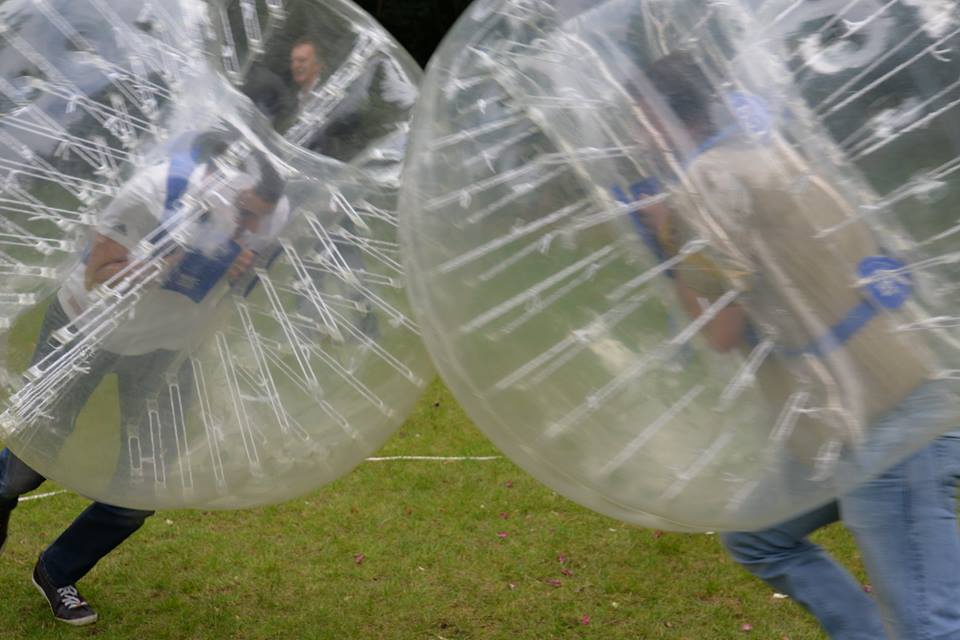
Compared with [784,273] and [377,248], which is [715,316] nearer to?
[784,273]

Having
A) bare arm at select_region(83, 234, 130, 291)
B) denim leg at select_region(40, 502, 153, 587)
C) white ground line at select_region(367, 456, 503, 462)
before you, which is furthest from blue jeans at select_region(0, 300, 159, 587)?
white ground line at select_region(367, 456, 503, 462)

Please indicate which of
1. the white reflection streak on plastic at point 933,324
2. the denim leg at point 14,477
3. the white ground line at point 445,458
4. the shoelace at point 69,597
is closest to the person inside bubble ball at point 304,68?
the white reflection streak on plastic at point 933,324

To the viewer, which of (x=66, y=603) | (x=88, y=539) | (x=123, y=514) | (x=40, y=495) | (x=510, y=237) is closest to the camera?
(x=510, y=237)

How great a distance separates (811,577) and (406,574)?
168 cm

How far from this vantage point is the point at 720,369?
1.95 meters

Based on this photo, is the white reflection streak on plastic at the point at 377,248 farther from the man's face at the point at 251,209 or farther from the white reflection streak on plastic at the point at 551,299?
the white reflection streak on plastic at the point at 551,299

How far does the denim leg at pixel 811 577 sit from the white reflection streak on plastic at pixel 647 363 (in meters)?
0.74

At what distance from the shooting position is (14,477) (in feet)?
10.8

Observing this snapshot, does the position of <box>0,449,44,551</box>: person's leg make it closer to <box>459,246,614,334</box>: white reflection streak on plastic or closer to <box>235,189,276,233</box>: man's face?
<box>235,189,276,233</box>: man's face

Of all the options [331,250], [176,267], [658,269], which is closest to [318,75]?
[331,250]

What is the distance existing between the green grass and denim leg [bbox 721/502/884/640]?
Result: 3.05 ft

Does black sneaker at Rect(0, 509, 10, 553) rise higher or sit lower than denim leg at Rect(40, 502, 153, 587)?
higher

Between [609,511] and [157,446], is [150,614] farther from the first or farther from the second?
[609,511]

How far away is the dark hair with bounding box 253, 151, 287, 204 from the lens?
239cm
